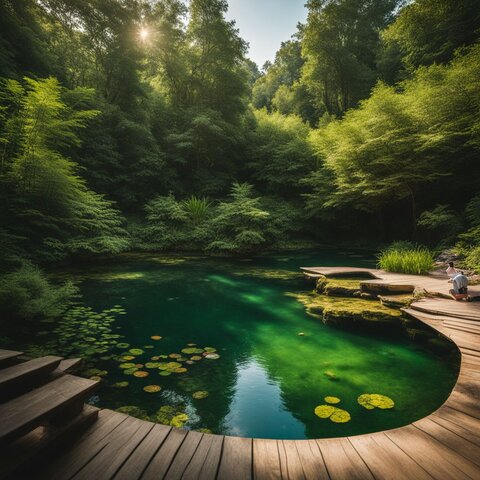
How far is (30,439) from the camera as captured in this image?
5.08 ft

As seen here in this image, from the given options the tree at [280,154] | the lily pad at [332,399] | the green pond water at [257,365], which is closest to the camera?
the green pond water at [257,365]

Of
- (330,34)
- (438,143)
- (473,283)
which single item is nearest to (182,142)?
(438,143)

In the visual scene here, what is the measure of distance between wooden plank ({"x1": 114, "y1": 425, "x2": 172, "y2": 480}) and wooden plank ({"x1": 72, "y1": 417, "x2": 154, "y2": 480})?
0.03 meters

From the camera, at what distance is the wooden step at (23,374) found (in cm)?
169

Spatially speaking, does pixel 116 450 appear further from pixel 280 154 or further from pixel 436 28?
pixel 436 28

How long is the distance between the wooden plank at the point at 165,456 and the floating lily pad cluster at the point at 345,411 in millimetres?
1655

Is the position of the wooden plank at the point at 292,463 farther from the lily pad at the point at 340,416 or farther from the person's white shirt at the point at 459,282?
the person's white shirt at the point at 459,282

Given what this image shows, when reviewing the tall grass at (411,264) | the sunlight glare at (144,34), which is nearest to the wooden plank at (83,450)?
the tall grass at (411,264)

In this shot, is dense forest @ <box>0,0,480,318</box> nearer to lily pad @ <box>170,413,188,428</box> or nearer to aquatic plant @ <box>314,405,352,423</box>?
lily pad @ <box>170,413,188,428</box>

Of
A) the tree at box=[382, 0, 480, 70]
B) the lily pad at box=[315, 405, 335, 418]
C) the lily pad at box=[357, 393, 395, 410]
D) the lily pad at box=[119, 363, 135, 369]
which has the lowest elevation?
the lily pad at box=[315, 405, 335, 418]

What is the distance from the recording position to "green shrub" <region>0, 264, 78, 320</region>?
13.3 feet

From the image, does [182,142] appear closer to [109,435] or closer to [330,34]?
[109,435]

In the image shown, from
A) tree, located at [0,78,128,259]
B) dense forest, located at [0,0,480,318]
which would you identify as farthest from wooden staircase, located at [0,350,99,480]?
tree, located at [0,78,128,259]

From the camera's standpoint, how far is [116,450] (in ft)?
5.35
